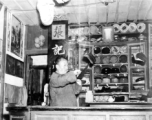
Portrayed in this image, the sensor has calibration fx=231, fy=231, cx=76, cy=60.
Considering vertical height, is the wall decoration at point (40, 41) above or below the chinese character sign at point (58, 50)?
above

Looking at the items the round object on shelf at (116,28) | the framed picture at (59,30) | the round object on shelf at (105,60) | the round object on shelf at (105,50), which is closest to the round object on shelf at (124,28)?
the round object on shelf at (116,28)

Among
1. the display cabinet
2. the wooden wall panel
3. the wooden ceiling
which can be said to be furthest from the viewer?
the display cabinet

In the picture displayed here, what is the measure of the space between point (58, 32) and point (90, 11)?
1.20 meters

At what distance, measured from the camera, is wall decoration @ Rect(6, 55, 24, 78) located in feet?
19.8

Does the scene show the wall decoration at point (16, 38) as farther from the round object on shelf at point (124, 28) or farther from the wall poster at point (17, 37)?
the round object on shelf at point (124, 28)

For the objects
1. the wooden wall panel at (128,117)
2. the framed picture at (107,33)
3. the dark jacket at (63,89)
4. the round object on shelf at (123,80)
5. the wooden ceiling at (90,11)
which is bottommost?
the wooden wall panel at (128,117)

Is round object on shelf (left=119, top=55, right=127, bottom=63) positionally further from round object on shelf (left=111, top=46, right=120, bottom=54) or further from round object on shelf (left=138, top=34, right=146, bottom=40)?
round object on shelf (left=138, top=34, right=146, bottom=40)

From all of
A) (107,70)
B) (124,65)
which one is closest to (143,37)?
(124,65)

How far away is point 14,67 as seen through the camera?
21.3 ft

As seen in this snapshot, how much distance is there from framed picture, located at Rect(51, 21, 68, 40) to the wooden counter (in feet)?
13.3

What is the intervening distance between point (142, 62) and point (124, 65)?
1.76 feet

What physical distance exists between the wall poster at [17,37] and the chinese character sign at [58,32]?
3.37 feet

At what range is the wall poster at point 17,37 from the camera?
21.2 feet

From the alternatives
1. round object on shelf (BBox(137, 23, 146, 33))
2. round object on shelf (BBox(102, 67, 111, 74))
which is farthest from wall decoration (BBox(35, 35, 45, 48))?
round object on shelf (BBox(137, 23, 146, 33))
